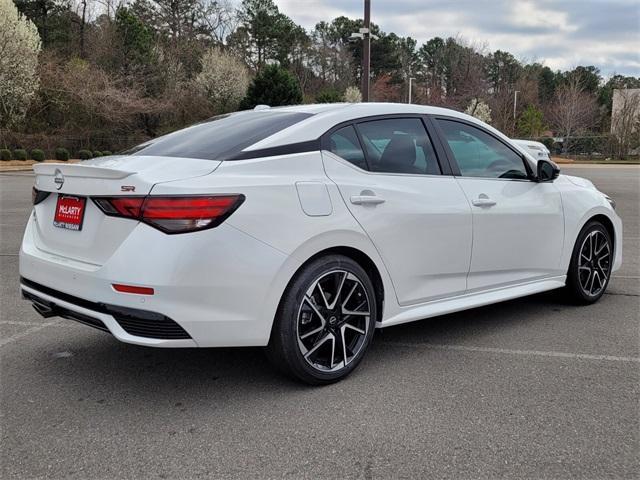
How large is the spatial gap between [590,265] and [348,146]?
110 inches

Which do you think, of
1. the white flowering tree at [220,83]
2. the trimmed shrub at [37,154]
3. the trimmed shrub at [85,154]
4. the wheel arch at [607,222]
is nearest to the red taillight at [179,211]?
the wheel arch at [607,222]

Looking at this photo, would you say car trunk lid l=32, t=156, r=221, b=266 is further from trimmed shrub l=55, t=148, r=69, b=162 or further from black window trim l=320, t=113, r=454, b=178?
trimmed shrub l=55, t=148, r=69, b=162

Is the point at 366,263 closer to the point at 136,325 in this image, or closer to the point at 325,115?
the point at 325,115

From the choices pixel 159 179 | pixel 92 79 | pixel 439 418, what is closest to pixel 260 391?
pixel 439 418

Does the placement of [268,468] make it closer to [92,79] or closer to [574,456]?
[574,456]

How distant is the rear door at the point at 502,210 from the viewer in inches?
A: 167

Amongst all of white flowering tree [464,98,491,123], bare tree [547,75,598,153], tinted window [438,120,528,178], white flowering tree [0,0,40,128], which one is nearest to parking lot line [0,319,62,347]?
tinted window [438,120,528,178]

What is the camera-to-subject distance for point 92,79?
36.1m

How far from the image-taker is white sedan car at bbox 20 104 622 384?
9.67 feet

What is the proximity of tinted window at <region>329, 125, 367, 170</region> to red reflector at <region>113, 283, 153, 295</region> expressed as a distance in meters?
1.39

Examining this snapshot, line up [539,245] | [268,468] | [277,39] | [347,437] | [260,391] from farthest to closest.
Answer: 1. [277,39]
2. [539,245]
3. [260,391]
4. [347,437]
5. [268,468]

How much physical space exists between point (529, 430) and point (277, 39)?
62641mm

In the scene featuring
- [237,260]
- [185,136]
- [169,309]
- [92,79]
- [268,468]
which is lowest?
[268,468]

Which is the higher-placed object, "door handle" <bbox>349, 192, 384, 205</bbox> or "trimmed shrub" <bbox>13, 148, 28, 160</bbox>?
"trimmed shrub" <bbox>13, 148, 28, 160</bbox>
